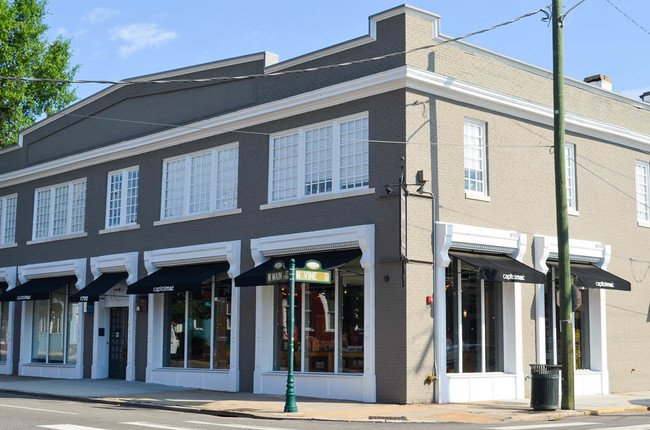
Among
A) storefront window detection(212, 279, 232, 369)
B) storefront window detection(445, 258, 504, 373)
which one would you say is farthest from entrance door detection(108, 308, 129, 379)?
storefront window detection(445, 258, 504, 373)

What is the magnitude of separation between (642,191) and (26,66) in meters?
28.1

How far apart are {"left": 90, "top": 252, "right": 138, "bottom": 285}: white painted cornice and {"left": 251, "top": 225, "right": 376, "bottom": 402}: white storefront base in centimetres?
536

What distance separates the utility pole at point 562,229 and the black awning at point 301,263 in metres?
4.44

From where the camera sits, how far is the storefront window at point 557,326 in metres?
20.6

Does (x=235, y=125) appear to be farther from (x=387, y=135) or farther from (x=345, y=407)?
(x=345, y=407)

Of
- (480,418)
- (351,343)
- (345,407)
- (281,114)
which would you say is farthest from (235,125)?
(480,418)

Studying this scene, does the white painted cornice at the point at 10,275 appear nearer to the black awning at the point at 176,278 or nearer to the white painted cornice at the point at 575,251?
the black awning at the point at 176,278

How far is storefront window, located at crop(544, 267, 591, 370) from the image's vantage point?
20.6 m

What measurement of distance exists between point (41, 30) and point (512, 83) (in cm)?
2669

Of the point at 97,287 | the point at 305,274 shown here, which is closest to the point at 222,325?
the point at 97,287

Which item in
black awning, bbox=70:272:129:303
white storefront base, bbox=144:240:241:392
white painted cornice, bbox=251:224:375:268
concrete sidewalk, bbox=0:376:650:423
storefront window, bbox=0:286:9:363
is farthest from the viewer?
storefront window, bbox=0:286:9:363

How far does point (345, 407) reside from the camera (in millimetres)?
16828

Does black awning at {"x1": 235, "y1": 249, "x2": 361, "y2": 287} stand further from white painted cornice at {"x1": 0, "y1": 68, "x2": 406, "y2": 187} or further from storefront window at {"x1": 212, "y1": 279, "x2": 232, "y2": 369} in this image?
white painted cornice at {"x1": 0, "y1": 68, "x2": 406, "y2": 187}

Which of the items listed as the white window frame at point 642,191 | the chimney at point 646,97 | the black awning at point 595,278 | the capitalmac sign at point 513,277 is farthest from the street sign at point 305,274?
the chimney at point 646,97
